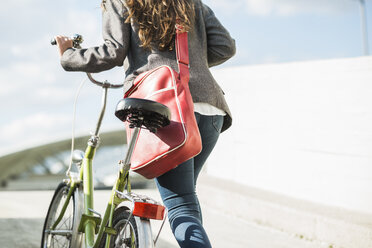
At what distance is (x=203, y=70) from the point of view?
1992 millimetres

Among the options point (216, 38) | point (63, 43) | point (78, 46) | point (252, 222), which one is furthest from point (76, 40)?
point (252, 222)

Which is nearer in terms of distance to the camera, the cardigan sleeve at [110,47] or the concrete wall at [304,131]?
the cardigan sleeve at [110,47]

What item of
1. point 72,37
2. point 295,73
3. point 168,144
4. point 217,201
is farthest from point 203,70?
point 217,201

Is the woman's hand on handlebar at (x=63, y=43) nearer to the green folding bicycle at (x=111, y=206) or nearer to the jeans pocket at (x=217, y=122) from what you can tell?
the green folding bicycle at (x=111, y=206)

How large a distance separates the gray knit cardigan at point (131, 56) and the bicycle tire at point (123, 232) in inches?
21.1

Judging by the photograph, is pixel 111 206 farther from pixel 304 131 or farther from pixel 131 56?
pixel 304 131

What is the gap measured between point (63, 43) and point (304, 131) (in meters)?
3.03

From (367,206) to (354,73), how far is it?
115cm

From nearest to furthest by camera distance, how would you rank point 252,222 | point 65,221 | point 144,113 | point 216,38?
point 144,113, point 216,38, point 65,221, point 252,222

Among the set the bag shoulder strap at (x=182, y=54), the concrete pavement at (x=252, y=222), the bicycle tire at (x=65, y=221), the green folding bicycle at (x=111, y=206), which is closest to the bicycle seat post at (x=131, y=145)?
the green folding bicycle at (x=111, y=206)

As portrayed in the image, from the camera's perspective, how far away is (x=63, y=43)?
84.0 inches

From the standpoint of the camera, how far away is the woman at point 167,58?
1.88m

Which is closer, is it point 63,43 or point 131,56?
point 131,56

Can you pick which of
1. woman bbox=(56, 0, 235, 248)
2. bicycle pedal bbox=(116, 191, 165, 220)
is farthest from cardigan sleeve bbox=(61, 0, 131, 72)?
bicycle pedal bbox=(116, 191, 165, 220)
